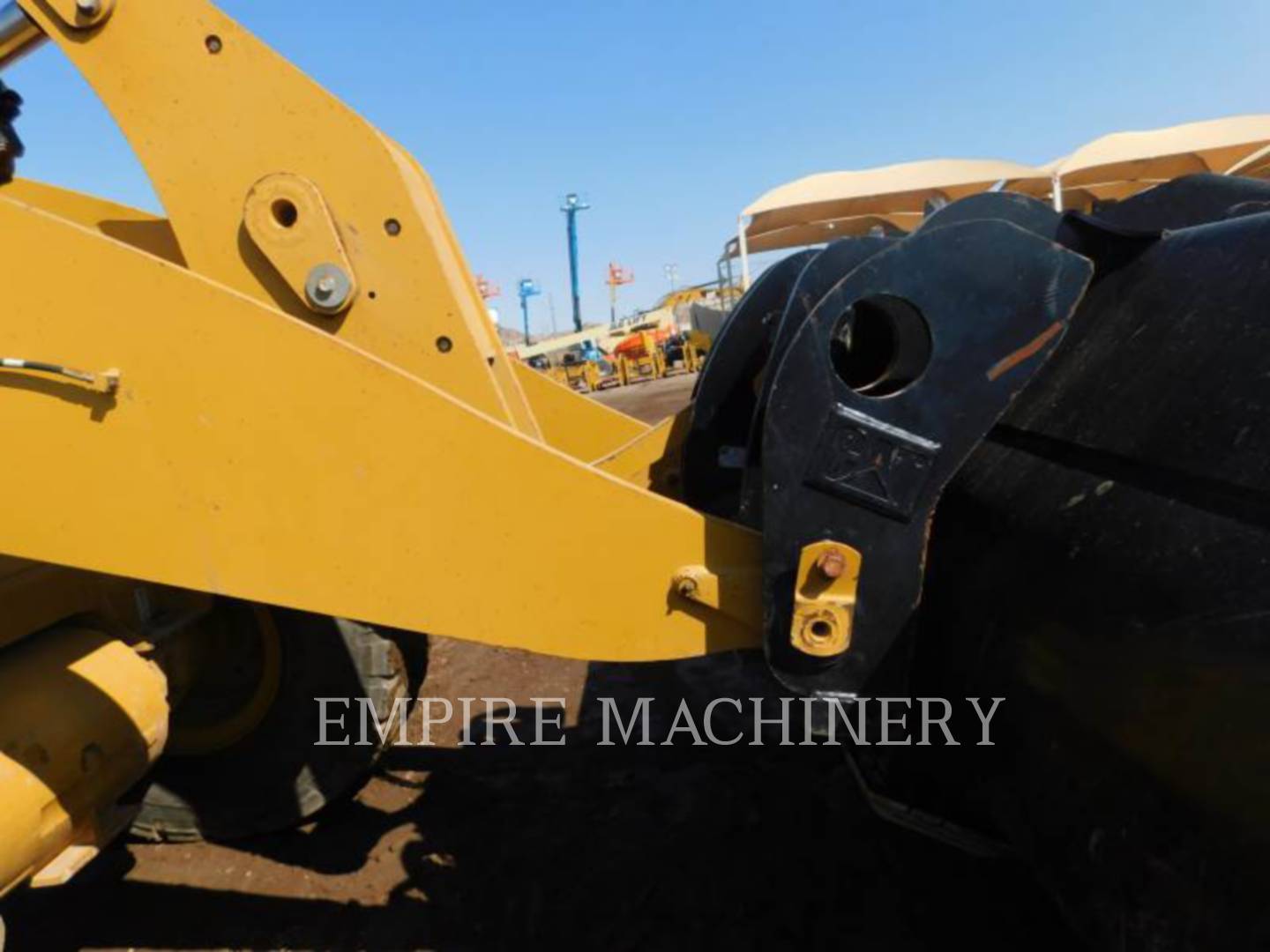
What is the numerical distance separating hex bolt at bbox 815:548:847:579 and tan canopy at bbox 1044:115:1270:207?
76.5 feet

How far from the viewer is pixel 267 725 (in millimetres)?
2852

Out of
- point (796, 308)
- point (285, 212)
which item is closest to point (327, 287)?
point (285, 212)

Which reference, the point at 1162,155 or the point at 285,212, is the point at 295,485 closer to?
the point at 285,212

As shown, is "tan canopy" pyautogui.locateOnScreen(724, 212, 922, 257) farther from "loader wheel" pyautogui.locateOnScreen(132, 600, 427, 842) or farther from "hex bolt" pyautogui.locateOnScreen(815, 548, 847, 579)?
"hex bolt" pyautogui.locateOnScreen(815, 548, 847, 579)

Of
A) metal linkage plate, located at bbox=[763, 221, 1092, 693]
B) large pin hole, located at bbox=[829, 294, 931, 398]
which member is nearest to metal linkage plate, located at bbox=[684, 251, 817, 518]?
large pin hole, located at bbox=[829, 294, 931, 398]

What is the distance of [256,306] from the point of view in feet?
4.56

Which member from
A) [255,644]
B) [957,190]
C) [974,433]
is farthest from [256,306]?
[957,190]

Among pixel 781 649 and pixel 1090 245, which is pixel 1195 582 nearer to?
pixel 781 649

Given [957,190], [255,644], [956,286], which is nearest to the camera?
[956,286]

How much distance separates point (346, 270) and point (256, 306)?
0.36m

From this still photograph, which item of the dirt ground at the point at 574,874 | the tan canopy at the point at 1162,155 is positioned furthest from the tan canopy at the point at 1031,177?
the dirt ground at the point at 574,874

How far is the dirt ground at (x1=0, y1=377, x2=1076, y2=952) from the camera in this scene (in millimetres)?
2283

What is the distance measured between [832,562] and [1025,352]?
→ 17.7 inches

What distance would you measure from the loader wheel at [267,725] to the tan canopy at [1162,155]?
76.0 feet
